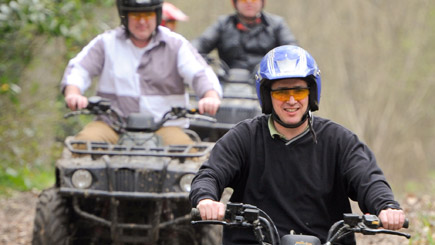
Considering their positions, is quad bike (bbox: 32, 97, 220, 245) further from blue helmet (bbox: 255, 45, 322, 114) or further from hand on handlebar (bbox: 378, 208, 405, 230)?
hand on handlebar (bbox: 378, 208, 405, 230)

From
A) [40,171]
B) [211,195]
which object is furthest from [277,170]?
[40,171]

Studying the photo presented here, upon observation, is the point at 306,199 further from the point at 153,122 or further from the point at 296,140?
the point at 153,122

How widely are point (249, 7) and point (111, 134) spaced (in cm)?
362

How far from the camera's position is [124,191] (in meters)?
6.09

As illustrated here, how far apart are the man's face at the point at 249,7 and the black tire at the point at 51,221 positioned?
4.49 metres

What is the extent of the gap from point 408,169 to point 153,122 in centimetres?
1808

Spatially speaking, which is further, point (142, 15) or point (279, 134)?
point (142, 15)

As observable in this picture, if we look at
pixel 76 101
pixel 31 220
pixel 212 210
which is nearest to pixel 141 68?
pixel 76 101

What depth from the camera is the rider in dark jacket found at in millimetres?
10227

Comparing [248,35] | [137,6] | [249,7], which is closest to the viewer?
[137,6]

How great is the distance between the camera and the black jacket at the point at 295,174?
4289 millimetres

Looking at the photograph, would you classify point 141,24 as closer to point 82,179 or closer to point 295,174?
point 82,179

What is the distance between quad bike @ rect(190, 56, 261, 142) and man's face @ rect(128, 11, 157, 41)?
6.28 feet

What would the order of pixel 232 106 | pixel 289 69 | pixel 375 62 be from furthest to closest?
1. pixel 375 62
2. pixel 232 106
3. pixel 289 69
